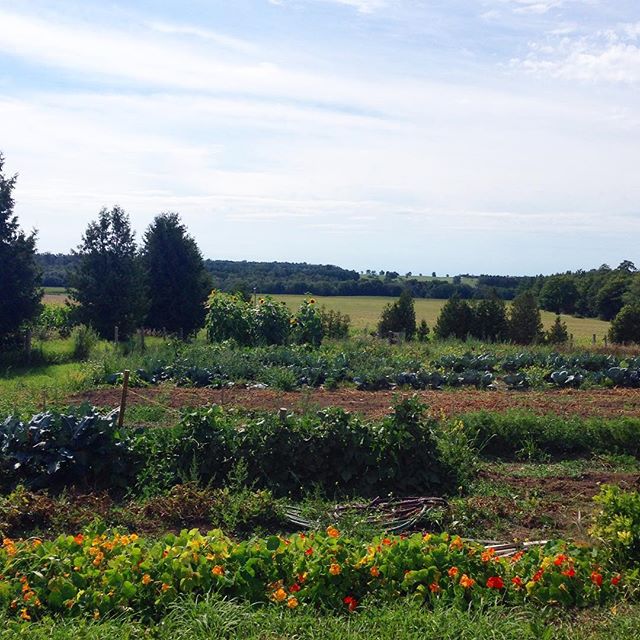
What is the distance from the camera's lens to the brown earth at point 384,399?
423 inches

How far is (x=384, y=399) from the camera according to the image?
39.3ft

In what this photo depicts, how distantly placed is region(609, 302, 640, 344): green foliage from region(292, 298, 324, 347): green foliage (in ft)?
45.7

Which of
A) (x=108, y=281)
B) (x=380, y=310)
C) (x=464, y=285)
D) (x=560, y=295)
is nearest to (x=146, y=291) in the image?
(x=108, y=281)

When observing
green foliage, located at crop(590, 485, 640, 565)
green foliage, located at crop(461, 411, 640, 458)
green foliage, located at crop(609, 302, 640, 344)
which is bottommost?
green foliage, located at crop(461, 411, 640, 458)

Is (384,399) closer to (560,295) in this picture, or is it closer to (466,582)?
(466,582)

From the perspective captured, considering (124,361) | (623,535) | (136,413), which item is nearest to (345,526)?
(623,535)

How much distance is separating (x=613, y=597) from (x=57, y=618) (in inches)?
122

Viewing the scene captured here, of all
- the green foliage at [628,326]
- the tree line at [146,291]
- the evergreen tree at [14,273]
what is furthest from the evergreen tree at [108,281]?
the green foliage at [628,326]

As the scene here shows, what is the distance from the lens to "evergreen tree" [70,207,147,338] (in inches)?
860

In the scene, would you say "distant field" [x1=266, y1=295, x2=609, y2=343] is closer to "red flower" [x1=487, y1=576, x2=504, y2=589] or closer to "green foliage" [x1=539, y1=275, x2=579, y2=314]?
"green foliage" [x1=539, y1=275, x2=579, y2=314]

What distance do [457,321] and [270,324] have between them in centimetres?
1021

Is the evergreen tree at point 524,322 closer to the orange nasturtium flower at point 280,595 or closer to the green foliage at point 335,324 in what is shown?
the green foliage at point 335,324

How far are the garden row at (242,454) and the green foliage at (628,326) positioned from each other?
21743mm

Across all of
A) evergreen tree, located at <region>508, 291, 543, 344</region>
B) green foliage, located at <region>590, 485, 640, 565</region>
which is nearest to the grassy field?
evergreen tree, located at <region>508, 291, 543, 344</region>
